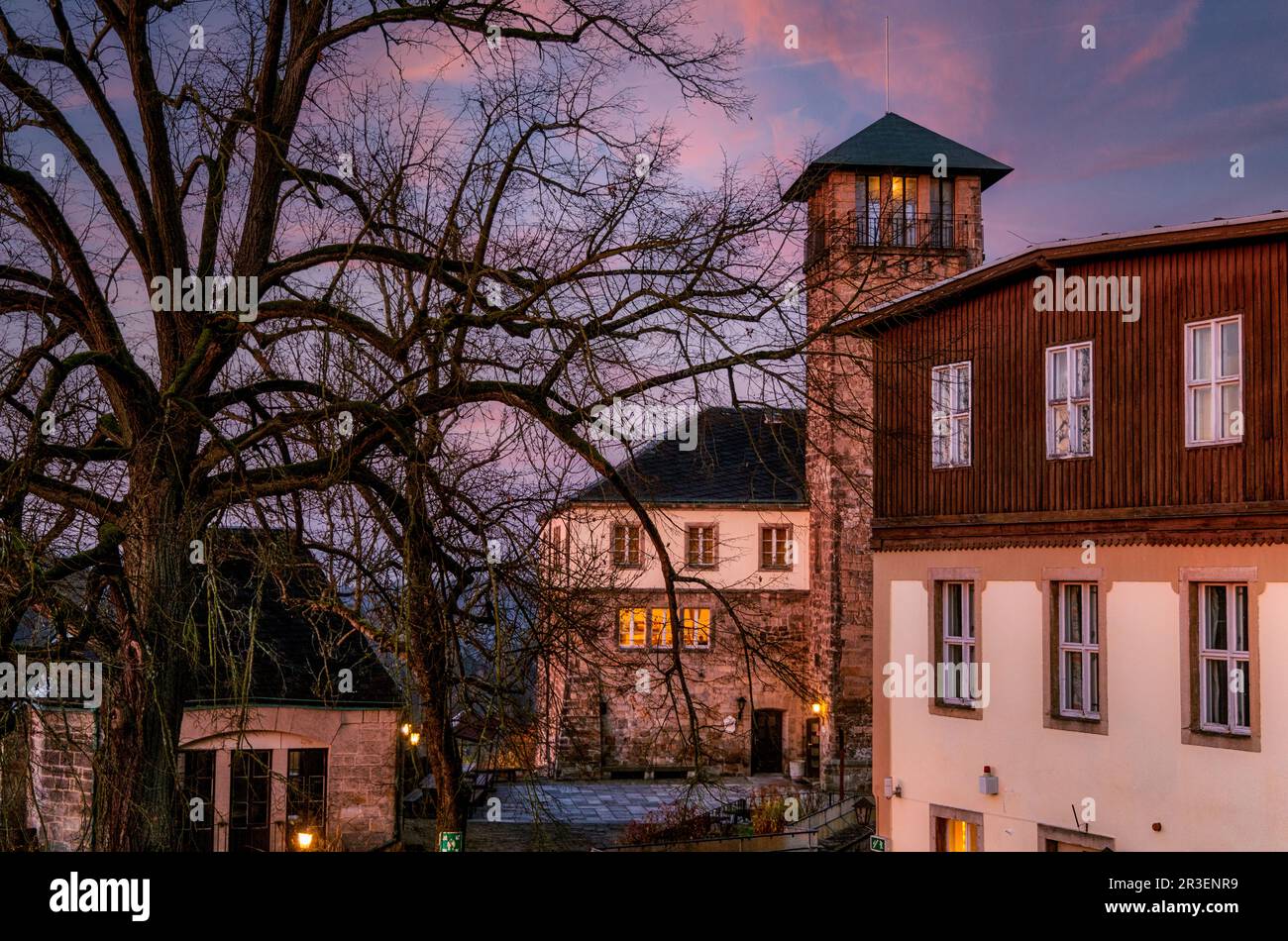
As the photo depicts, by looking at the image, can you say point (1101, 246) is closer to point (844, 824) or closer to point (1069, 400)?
point (1069, 400)

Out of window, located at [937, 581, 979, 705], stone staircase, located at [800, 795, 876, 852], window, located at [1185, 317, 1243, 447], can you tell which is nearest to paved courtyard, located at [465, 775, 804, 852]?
stone staircase, located at [800, 795, 876, 852]

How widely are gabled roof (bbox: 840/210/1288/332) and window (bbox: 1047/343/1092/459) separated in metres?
1.35

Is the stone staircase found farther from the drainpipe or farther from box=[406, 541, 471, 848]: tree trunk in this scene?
box=[406, 541, 471, 848]: tree trunk

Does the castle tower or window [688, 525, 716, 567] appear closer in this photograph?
the castle tower

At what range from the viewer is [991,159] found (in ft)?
119

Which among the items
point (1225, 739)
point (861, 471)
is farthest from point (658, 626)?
point (861, 471)

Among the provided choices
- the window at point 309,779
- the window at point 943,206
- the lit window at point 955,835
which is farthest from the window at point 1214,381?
the window at point 943,206

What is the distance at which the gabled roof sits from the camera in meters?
16.6

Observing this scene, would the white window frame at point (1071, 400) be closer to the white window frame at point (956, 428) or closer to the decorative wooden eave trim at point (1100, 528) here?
the decorative wooden eave trim at point (1100, 528)

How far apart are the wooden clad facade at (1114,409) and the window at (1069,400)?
5.1 inches

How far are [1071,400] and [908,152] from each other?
18498mm

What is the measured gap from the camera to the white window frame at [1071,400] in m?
19.2

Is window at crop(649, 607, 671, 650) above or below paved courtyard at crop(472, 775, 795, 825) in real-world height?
above

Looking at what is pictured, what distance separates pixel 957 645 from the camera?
21094mm
